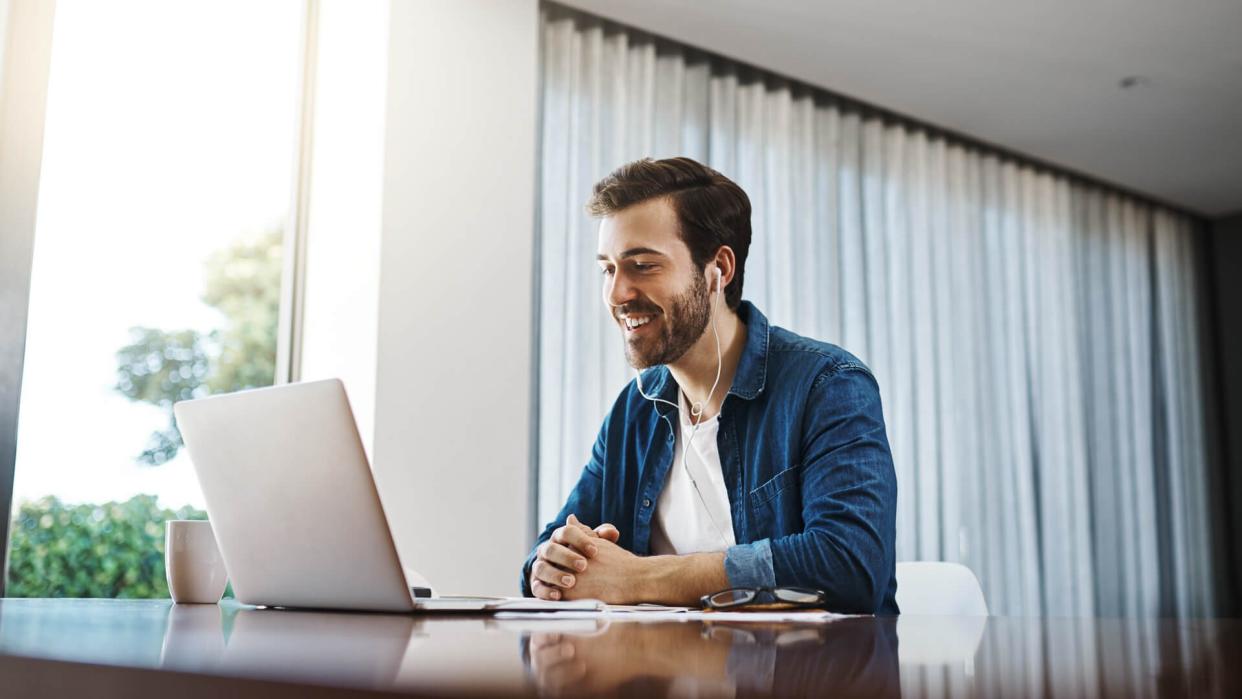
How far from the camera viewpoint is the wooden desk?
1.22 ft

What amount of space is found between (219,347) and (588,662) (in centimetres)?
302

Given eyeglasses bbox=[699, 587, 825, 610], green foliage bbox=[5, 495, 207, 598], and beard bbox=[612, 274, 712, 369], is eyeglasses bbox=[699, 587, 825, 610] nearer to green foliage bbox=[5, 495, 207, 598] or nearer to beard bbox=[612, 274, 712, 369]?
beard bbox=[612, 274, 712, 369]

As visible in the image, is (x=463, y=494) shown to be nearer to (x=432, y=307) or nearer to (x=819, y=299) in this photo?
(x=432, y=307)

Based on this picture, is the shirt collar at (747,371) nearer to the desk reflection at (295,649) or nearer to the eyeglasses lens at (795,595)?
the eyeglasses lens at (795,595)

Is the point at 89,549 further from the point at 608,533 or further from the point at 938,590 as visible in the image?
the point at 938,590

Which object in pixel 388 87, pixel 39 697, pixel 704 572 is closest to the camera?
pixel 39 697

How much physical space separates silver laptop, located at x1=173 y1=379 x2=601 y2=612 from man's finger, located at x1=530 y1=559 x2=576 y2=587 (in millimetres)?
251

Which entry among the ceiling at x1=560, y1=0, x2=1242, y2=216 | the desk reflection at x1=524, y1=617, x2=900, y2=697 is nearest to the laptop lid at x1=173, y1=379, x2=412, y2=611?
the desk reflection at x1=524, y1=617, x2=900, y2=697

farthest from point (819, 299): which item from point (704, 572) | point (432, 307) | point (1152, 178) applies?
point (704, 572)

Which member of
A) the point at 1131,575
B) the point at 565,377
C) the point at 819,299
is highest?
the point at 819,299

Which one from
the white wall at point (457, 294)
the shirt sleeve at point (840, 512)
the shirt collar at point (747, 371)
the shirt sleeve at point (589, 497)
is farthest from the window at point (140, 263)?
the shirt sleeve at point (840, 512)

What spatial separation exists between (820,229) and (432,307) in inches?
70.7

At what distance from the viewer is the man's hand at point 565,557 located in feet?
5.09

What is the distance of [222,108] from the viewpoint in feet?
11.0
